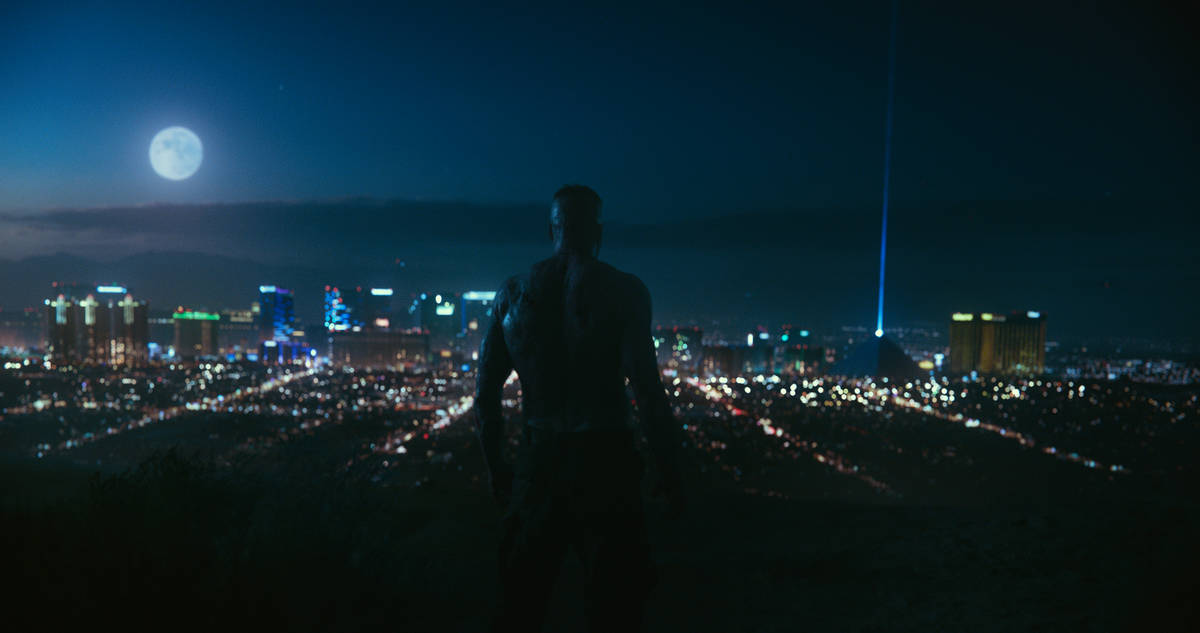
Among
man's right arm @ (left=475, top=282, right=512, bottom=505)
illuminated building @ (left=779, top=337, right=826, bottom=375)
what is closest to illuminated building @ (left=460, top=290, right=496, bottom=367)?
illuminated building @ (left=779, top=337, right=826, bottom=375)

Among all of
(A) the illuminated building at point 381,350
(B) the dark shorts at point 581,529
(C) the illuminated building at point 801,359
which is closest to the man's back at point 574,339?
(B) the dark shorts at point 581,529

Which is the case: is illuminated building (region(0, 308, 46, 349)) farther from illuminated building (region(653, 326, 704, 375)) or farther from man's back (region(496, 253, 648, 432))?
man's back (region(496, 253, 648, 432))

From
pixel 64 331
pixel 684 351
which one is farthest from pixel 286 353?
pixel 684 351

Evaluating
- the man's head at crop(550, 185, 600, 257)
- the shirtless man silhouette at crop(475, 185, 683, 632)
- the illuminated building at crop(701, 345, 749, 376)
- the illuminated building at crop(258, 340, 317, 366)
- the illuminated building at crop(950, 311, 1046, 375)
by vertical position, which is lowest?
the illuminated building at crop(258, 340, 317, 366)

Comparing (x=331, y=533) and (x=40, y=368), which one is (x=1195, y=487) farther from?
(x=40, y=368)

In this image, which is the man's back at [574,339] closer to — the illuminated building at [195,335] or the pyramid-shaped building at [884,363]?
the pyramid-shaped building at [884,363]

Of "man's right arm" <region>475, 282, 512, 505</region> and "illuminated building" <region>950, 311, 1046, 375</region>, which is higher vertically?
"man's right arm" <region>475, 282, 512, 505</region>

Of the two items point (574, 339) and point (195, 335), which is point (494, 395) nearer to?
point (574, 339)
